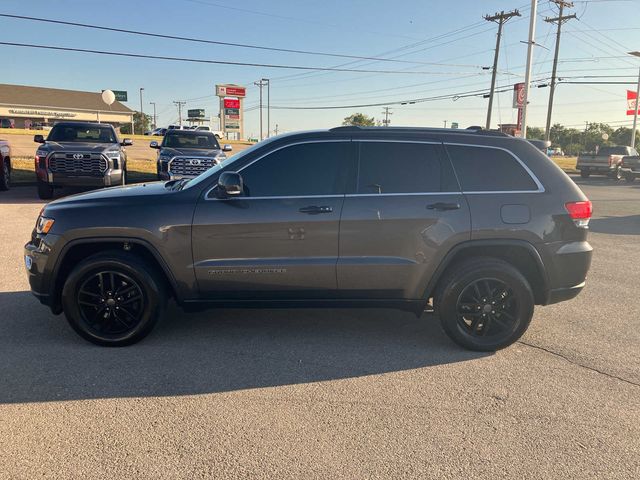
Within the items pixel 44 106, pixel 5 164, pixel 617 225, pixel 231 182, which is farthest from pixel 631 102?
pixel 44 106

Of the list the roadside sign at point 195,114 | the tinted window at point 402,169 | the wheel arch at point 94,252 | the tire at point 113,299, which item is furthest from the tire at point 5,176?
the roadside sign at point 195,114

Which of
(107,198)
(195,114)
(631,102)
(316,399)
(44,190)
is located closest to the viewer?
(316,399)

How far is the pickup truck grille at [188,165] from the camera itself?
12328 mm

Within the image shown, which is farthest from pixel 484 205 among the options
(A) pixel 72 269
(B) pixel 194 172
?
(B) pixel 194 172

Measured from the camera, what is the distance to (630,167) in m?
26.9

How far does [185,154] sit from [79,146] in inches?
98.3


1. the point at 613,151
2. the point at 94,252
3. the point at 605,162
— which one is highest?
the point at 613,151

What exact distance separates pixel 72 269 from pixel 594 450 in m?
4.05

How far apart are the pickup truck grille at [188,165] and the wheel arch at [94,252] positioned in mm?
8487

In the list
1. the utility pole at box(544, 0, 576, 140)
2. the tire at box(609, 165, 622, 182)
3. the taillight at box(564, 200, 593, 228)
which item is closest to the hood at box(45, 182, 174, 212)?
the taillight at box(564, 200, 593, 228)

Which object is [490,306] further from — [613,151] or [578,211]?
[613,151]

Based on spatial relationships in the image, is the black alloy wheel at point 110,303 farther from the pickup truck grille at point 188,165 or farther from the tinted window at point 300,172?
the pickup truck grille at point 188,165

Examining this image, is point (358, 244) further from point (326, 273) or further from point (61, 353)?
point (61, 353)

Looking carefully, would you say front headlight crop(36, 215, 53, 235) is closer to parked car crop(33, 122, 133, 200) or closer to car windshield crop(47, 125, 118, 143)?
parked car crop(33, 122, 133, 200)
